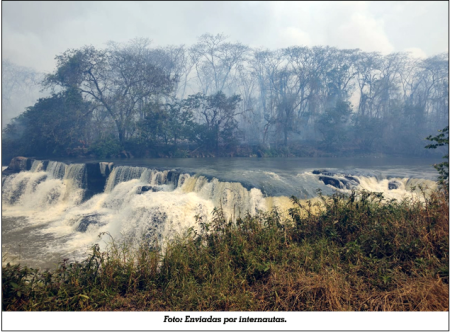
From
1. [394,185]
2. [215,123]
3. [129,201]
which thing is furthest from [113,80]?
[394,185]

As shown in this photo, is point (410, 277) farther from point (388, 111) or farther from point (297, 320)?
point (388, 111)

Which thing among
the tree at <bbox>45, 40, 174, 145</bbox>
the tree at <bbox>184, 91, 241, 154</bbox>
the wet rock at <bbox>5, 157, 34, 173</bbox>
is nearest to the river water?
the wet rock at <bbox>5, 157, 34, 173</bbox>

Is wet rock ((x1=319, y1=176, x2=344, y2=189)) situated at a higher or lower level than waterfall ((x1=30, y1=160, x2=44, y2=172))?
higher

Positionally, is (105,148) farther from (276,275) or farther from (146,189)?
(276,275)

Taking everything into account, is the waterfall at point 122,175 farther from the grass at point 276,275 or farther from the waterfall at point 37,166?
the grass at point 276,275

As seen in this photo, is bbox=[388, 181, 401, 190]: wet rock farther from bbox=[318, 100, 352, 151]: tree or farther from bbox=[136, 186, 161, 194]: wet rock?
bbox=[318, 100, 352, 151]: tree

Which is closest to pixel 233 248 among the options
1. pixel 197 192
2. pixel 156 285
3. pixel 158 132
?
pixel 156 285
